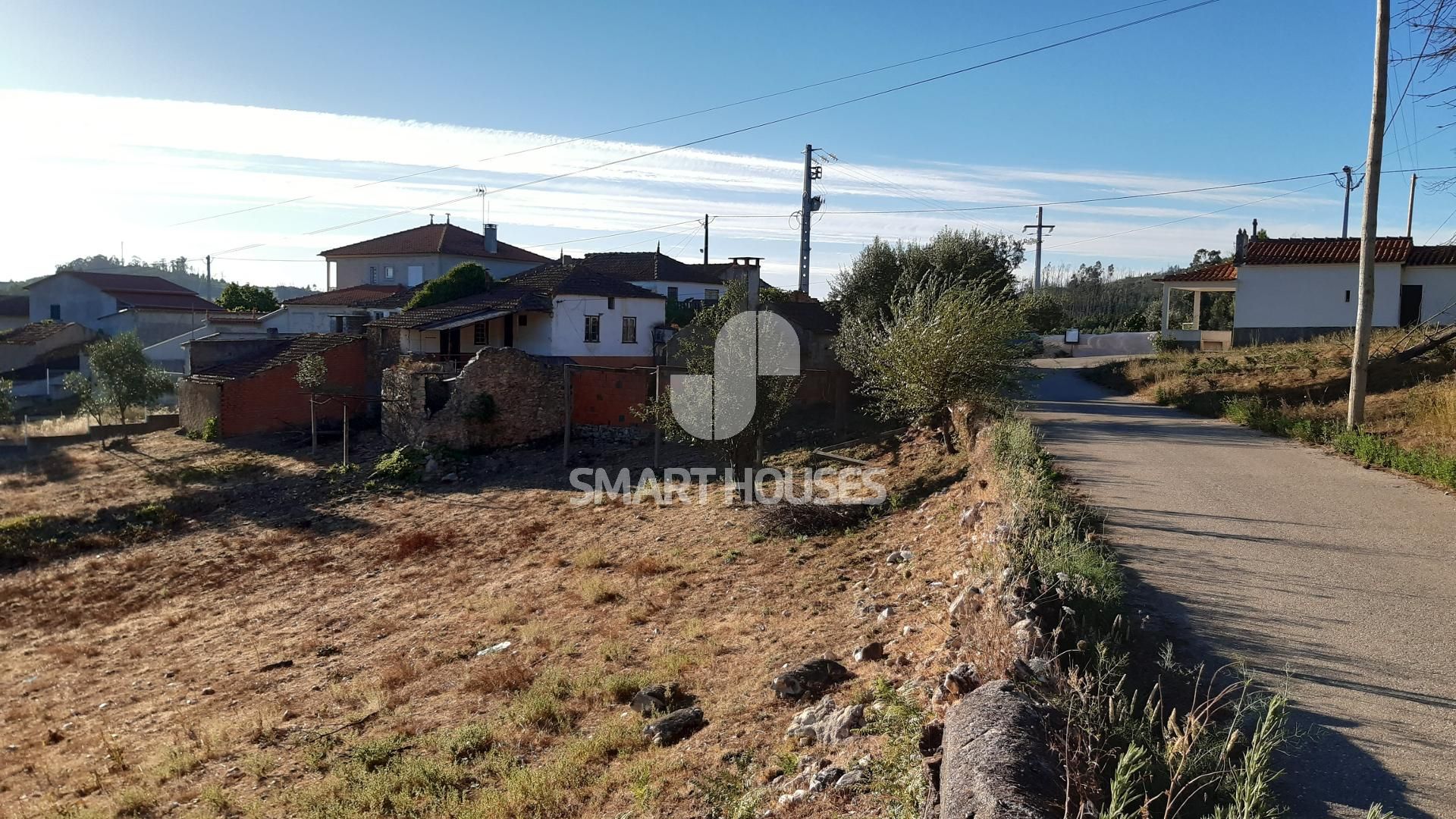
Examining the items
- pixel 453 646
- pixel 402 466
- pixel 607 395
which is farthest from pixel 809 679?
pixel 402 466

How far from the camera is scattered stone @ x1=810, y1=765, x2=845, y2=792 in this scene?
17.5 ft

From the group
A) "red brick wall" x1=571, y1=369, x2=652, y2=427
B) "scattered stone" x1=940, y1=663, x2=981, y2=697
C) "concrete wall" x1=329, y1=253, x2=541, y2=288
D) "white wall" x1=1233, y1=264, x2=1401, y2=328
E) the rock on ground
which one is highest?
"concrete wall" x1=329, y1=253, x2=541, y2=288

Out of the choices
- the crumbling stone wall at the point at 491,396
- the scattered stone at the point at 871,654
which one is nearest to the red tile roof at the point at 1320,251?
the crumbling stone wall at the point at 491,396

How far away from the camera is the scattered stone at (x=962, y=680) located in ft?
17.1

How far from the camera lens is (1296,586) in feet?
24.0

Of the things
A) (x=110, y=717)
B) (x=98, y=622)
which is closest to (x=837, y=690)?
(x=110, y=717)

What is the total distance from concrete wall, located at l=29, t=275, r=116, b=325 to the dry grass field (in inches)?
1810

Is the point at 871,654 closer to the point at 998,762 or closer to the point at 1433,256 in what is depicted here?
the point at 998,762

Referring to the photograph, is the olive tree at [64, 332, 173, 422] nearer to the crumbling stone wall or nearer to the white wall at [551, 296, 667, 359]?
the crumbling stone wall

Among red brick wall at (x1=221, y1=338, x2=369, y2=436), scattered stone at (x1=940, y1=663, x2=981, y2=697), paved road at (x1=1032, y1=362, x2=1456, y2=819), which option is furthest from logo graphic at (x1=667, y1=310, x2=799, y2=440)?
red brick wall at (x1=221, y1=338, x2=369, y2=436)

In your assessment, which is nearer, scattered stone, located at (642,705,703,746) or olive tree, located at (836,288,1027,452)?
scattered stone, located at (642,705,703,746)

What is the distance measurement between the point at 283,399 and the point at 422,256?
2406 centimetres

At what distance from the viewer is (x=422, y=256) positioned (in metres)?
51.9

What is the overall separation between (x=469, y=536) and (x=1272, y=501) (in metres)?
12.8
